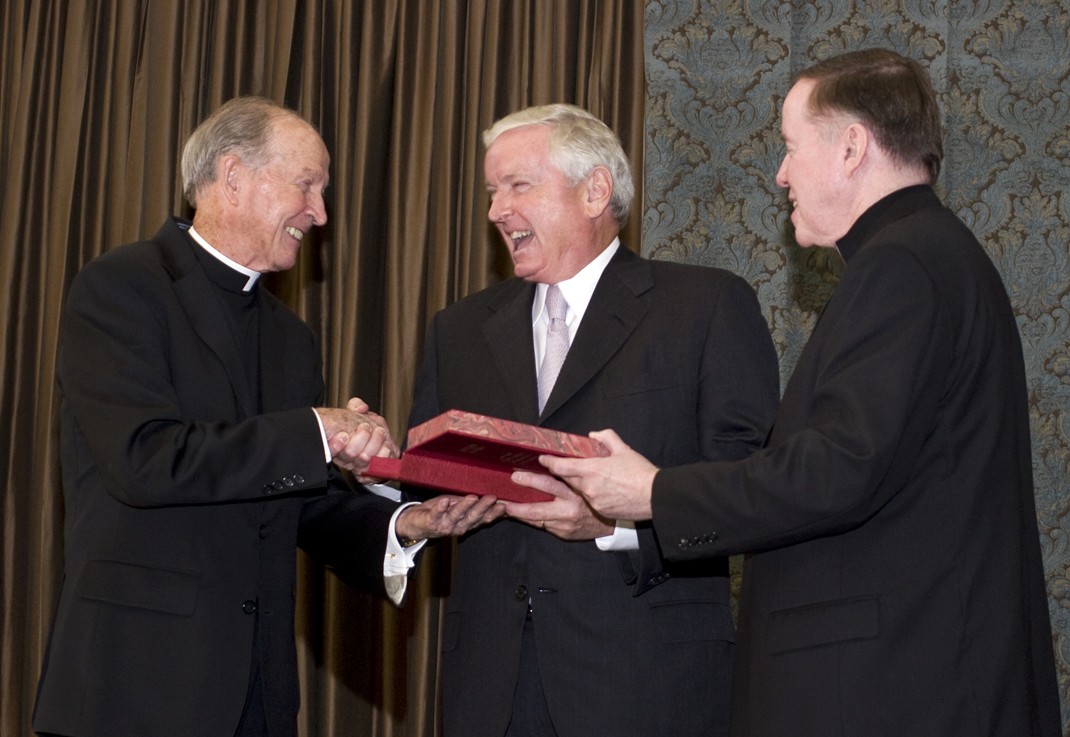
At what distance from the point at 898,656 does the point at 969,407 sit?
44cm

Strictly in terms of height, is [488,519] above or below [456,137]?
below

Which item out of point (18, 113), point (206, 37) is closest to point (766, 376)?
point (206, 37)

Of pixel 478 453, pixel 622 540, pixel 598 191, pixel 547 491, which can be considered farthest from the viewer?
pixel 598 191

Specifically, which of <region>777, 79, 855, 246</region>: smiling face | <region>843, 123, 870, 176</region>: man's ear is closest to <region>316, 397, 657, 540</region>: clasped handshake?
<region>777, 79, 855, 246</region>: smiling face

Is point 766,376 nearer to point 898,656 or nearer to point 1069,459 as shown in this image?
point 898,656

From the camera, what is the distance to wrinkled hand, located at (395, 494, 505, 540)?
9.05 feet

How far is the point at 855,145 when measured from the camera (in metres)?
2.35

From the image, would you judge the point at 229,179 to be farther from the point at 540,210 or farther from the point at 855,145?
the point at 855,145

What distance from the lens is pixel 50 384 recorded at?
197 inches

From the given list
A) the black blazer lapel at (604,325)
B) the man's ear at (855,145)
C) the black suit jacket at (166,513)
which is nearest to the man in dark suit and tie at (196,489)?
the black suit jacket at (166,513)

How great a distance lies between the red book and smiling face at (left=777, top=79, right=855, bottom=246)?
2.01 ft

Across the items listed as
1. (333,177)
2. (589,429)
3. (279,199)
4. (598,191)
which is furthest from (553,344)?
(333,177)

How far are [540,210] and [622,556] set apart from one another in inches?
37.8

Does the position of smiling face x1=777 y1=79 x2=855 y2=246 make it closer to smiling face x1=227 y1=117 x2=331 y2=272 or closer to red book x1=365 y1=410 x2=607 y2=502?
red book x1=365 y1=410 x2=607 y2=502
